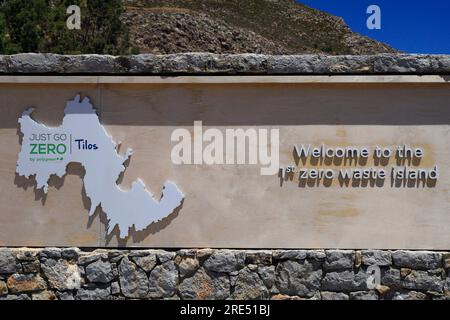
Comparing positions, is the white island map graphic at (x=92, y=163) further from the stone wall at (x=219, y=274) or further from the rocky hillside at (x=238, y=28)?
the rocky hillside at (x=238, y=28)

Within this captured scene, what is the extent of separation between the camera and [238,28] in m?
39.8

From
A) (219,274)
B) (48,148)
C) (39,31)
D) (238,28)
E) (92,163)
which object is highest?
(238,28)

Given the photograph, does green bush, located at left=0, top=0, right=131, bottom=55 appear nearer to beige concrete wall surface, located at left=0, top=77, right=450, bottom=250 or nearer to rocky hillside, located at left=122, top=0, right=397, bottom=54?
rocky hillside, located at left=122, top=0, right=397, bottom=54

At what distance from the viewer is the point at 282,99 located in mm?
6367

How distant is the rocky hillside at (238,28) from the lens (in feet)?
113

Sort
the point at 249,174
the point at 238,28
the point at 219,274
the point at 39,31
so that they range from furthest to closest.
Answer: the point at 238,28
the point at 39,31
the point at 249,174
the point at 219,274

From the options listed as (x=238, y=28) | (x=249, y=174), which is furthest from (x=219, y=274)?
(x=238, y=28)

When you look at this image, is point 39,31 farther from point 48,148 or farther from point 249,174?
point 249,174

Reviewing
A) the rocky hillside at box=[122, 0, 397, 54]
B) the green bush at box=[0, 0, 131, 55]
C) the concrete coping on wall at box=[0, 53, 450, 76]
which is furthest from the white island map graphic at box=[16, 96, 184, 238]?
the rocky hillside at box=[122, 0, 397, 54]

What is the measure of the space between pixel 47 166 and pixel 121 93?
1147mm

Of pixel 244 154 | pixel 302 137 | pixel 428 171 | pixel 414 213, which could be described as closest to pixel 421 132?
pixel 428 171

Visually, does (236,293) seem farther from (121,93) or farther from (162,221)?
(121,93)

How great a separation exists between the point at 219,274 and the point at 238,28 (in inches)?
1381

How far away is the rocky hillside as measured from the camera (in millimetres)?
34594
